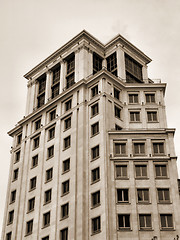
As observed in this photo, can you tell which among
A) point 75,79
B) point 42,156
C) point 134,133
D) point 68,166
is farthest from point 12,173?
point 134,133

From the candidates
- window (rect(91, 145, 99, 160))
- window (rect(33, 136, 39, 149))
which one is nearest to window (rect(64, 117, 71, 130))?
window (rect(33, 136, 39, 149))

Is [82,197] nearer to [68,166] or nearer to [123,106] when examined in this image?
[68,166]

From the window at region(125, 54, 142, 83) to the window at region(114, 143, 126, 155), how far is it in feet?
66.8

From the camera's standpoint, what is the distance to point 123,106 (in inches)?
3012

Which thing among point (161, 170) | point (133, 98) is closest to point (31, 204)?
point (161, 170)

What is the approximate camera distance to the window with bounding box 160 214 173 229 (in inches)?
2341

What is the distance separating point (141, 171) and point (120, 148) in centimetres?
535

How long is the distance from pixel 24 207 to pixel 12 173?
33.8ft

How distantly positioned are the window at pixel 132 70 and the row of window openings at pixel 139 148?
20.3m

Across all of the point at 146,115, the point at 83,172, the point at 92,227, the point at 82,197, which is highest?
the point at 146,115

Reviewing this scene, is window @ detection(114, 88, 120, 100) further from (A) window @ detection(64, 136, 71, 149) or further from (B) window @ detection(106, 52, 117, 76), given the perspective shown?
(A) window @ detection(64, 136, 71, 149)

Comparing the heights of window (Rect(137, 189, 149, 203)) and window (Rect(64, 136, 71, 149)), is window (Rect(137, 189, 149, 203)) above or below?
below

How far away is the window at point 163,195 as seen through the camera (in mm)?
61875

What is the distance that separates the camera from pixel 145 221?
60.0 m
